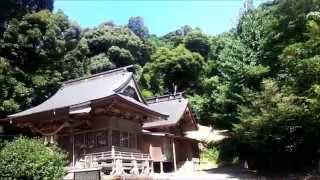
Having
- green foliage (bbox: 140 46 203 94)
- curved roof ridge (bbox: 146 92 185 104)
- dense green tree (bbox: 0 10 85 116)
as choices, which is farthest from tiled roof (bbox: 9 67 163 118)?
green foliage (bbox: 140 46 203 94)

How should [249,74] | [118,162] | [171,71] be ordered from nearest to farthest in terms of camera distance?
1. [118,162]
2. [249,74]
3. [171,71]

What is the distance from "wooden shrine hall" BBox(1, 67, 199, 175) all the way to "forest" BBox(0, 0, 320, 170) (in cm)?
475

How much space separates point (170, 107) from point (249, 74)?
874 cm

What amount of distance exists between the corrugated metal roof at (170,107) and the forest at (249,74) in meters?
3.05

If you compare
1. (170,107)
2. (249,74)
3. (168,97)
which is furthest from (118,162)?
(168,97)

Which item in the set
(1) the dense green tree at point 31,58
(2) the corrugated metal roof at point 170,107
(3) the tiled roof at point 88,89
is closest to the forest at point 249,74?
(1) the dense green tree at point 31,58

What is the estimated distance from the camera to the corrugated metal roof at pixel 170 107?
108 feet

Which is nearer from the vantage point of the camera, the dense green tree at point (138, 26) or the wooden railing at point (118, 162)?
the wooden railing at point (118, 162)

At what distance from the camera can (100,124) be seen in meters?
23.9

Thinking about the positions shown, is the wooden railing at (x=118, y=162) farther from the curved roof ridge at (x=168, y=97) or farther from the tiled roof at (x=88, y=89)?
the curved roof ridge at (x=168, y=97)

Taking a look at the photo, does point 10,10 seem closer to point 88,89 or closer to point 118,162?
point 88,89

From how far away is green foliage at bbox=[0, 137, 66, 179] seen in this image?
631 inches

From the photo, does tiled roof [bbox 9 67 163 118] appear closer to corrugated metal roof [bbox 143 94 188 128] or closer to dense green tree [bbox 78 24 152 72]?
corrugated metal roof [bbox 143 94 188 128]

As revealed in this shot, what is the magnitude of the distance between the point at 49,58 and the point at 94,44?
22.2 metres
